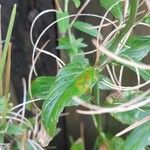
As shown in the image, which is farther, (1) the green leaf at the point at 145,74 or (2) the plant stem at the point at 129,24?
(1) the green leaf at the point at 145,74

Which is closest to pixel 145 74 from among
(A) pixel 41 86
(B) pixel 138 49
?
(B) pixel 138 49

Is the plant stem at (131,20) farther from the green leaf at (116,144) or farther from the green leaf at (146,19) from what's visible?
the green leaf at (116,144)

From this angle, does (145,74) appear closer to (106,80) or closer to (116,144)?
(106,80)

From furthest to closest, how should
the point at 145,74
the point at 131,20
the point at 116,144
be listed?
1. the point at 116,144
2. the point at 145,74
3. the point at 131,20

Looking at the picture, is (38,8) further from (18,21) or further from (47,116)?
(47,116)

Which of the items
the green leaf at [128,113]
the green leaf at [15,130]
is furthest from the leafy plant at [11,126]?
the green leaf at [128,113]

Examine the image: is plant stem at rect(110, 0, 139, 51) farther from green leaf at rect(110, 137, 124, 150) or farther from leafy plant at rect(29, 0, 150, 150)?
green leaf at rect(110, 137, 124, 150)

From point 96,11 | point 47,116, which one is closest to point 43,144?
point 47,116
